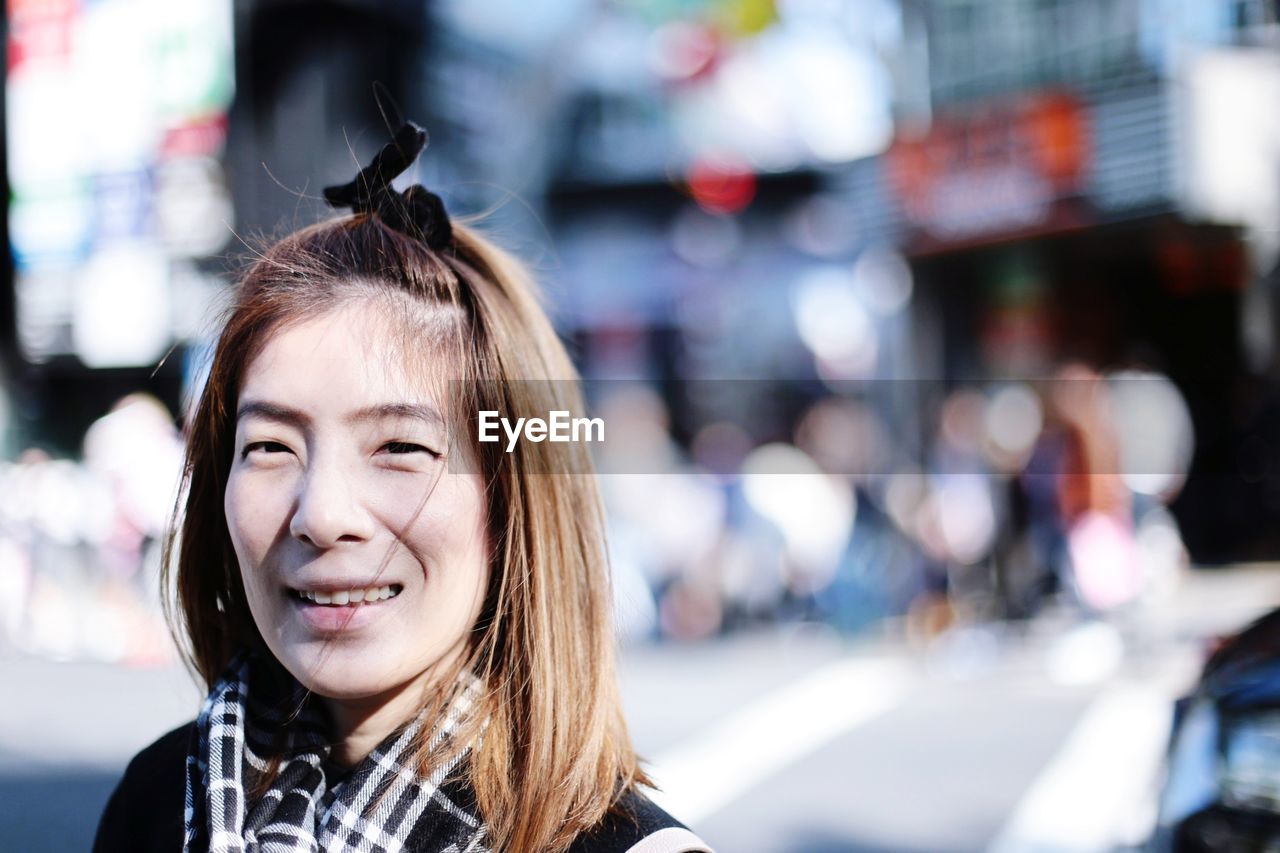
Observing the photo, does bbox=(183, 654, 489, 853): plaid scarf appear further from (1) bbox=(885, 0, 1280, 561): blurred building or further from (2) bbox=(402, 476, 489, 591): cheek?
(1) bbox=(885, 0, 1280, 561): blurred building

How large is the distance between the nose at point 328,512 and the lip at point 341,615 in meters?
0.07

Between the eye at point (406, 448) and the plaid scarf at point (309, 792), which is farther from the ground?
the eye at point (406, 448)

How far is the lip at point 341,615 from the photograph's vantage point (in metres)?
1.47

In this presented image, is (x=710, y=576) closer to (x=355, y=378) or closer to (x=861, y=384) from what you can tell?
(x=861, y=384)

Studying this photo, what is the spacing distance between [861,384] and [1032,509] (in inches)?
254

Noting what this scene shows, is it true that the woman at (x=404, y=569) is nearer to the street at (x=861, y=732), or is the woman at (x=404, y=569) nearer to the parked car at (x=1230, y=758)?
the parked car at (x=1230, y=758)

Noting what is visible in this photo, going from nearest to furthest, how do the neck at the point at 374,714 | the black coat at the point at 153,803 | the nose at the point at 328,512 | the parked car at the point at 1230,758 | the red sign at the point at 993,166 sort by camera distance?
the nose at the point at 328,512 < the neck at the point at 374,714 < the black coat at the point at 153,803 < the parked car at the point at 1230,758 < the red sign at the point at 993,166

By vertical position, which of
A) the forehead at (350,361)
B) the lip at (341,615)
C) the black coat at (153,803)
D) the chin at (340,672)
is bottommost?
the black coat at (153,803)

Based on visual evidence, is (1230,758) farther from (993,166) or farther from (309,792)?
(993,166)

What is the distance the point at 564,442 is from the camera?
1626mm

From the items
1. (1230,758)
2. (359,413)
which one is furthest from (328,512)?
(1230,758)

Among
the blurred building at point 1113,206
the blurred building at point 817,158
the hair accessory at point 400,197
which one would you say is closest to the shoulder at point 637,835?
the hair accessory at point 400,197

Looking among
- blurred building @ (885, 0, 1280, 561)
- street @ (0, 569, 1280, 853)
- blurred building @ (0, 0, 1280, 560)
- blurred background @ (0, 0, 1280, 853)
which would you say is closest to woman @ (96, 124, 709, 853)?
street @ (0, 569, 1280, 853)

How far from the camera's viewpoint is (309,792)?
157 cm
